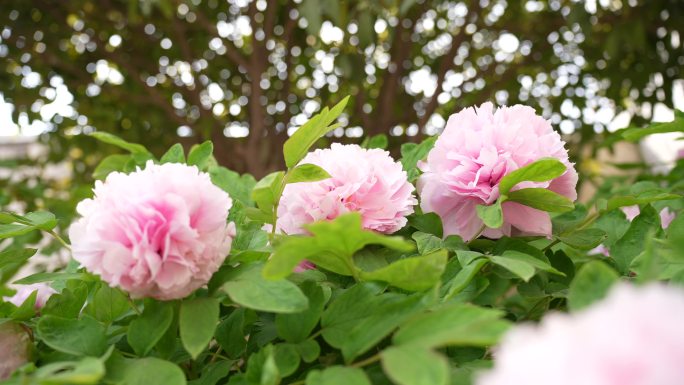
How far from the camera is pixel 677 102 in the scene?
58.9 inches

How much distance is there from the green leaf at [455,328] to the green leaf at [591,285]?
26mm

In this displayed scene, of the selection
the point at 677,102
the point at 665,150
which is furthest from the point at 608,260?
the point at 665,150

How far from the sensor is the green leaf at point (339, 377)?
262 mm

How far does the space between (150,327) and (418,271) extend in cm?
14

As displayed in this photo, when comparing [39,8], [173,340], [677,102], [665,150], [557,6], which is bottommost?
[665,150]

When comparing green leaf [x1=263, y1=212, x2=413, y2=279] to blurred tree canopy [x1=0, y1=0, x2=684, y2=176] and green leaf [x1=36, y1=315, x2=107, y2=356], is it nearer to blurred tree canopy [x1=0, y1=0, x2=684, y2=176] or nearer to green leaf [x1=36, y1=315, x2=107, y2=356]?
green leaf [x1=36, y1=315, x2=107, y2=356]

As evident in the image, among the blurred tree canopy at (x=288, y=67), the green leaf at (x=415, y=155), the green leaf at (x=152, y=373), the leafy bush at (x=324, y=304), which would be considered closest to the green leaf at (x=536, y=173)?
the leafy bush at (x=324, y=304)

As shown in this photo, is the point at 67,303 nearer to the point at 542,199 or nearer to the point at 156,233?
the point at 156,233

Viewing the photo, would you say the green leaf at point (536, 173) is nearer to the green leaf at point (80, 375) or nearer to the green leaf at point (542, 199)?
the green leaf at point (542, 199)

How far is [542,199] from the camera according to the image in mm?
386

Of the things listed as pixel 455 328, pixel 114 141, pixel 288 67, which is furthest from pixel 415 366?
pixel 288 67

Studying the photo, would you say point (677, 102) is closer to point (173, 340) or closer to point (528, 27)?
point (528, 27)

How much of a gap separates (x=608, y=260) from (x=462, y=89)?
133 cm

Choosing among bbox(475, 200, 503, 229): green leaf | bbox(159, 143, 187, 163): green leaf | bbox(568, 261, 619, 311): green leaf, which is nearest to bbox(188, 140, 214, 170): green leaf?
bbox(159, 143, 187, 163): green leaf
